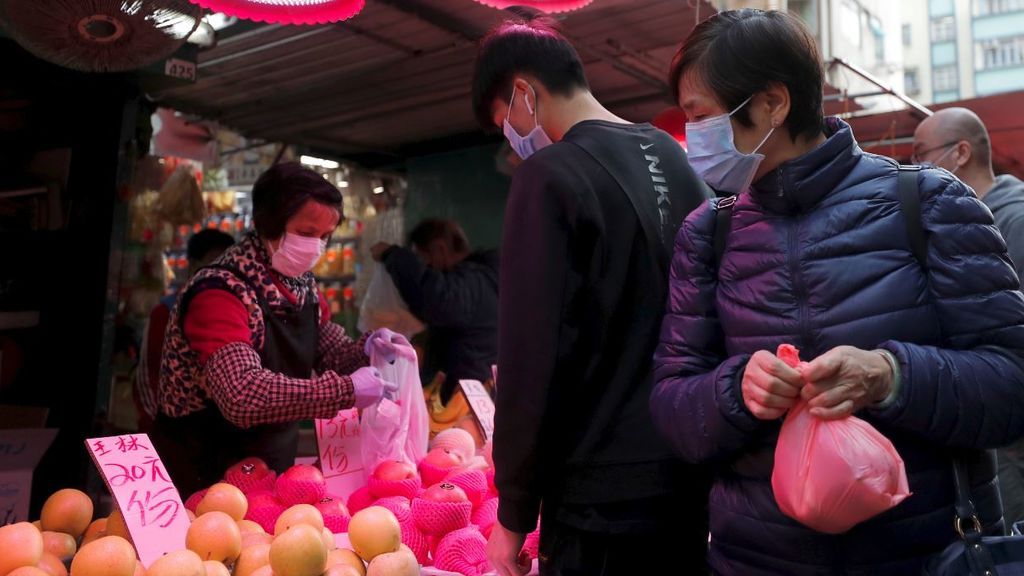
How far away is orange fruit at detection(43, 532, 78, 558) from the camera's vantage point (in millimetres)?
1716

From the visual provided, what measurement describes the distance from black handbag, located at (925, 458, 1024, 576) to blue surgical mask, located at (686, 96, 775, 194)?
2.18ft

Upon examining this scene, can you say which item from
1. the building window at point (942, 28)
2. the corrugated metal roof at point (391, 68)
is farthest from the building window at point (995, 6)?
the corrugated metal roof at point (391, 68)

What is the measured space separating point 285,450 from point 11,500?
871mm

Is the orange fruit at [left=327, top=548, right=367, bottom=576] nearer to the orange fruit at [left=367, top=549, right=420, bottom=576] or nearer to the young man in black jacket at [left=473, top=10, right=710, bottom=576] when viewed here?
the orange fruit at [left=367, top=549, right=420, bottom=576]

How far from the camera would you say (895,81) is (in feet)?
85.8

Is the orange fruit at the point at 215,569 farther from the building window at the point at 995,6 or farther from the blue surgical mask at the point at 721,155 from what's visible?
the building window at the point at 995,6

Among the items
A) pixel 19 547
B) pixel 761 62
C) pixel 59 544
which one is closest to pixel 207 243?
pixel 59 544

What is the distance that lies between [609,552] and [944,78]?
36769 mm

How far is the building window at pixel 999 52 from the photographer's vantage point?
31.1 meters

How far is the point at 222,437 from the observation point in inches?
104

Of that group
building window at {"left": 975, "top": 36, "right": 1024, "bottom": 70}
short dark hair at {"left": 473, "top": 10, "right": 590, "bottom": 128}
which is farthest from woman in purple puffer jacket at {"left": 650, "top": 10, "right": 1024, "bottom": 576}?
building window at {"left": 975, "top": 36, "right": 1024, "bottom": 70}

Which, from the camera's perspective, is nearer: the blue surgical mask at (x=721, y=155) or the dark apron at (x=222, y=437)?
the blue surgical mask at (x=721, y=155)

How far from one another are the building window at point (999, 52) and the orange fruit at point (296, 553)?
36.0m

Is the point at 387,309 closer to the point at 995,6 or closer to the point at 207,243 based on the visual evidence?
the point at 207,243
